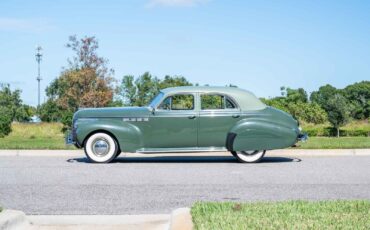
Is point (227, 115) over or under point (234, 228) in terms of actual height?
over

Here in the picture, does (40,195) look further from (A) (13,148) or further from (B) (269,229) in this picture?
(A) (13,148)

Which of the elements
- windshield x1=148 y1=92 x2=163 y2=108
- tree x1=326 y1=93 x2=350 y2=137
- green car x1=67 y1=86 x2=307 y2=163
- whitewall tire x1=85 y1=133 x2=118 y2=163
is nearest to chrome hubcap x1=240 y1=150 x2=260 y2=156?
green car x1=67 y1=86 x2=307 y2=163

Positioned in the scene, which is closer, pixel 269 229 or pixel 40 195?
pixel 269 229

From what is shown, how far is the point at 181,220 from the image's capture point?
208 inches

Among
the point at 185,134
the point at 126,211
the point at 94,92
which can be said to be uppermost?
the point at 94,92

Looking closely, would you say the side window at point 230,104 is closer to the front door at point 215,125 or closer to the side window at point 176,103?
the front door at point 215,125

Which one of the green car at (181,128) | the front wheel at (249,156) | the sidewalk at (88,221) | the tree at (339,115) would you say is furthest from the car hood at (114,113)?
the tree at (339,115)

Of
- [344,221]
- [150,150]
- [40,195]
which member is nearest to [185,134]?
[150,150]

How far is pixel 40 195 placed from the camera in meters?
7.62

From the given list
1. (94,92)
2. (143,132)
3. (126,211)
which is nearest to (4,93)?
(94,92)

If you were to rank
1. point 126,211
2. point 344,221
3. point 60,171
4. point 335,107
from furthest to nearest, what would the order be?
1. point 335,107
2. point 60,171
3. point 126,211
4. point 344,221

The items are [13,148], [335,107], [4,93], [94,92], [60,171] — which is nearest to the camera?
[60,171]

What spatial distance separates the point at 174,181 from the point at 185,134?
10.3 feet

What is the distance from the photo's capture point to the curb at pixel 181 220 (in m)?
5.02
